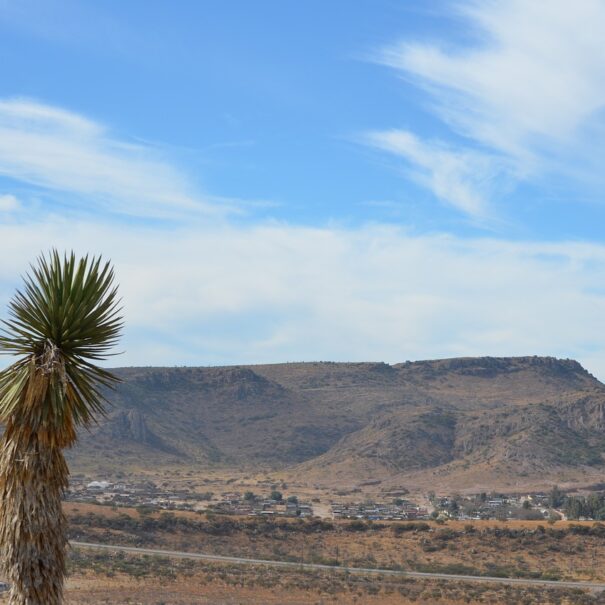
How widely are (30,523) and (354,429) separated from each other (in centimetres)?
16134

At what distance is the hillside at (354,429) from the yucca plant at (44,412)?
106 meters

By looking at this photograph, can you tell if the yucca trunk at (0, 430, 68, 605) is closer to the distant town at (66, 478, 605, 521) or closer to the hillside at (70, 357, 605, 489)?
the distant town at (66, 478, 605, 521)

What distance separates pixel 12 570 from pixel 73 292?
127 inches

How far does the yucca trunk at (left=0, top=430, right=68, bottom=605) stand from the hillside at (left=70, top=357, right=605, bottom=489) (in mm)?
106496

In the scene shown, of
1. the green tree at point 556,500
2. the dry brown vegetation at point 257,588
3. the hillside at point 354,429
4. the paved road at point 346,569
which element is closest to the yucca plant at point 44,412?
the dry brown vegetation at point 257,588

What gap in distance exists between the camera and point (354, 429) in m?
170

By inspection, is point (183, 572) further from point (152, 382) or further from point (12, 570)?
point (152, 382)

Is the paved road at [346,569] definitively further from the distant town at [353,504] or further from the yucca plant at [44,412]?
the yucca plant at [44,412]

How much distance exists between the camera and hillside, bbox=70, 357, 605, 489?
125 meters

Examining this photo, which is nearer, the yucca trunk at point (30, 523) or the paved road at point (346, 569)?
the yucca trunk at point (30, 523)

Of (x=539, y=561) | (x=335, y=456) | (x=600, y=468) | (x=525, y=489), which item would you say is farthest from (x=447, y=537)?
(x=335, y=456)

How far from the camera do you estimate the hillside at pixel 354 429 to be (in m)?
125

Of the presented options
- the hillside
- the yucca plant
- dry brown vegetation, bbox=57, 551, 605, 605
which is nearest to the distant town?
the hillside

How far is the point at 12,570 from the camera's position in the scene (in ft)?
35.1
